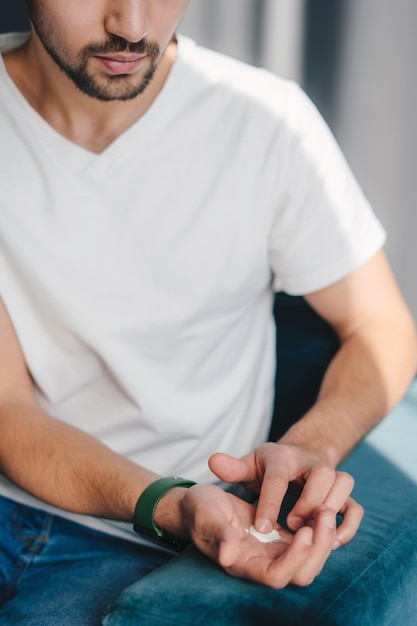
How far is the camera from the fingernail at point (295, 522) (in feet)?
3.77

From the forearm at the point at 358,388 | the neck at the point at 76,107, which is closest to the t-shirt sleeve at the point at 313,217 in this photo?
the forearm at the point at 358,388

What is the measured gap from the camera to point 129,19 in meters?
1.34

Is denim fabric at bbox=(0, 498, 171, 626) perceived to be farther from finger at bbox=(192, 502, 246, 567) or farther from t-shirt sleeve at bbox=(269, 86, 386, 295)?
t-shirt sleeve at bbox=(269, 86, 386, 295)

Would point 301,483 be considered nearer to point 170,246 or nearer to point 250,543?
point 250,543

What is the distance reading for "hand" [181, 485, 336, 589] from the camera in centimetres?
103

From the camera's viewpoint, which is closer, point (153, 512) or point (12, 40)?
point (153, 512)

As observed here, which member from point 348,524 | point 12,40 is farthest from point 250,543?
point 12,40

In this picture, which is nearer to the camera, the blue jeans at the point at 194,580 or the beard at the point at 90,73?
the blue jeans at the point at 194,580

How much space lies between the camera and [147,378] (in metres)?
1.50

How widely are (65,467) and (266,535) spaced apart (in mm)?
376

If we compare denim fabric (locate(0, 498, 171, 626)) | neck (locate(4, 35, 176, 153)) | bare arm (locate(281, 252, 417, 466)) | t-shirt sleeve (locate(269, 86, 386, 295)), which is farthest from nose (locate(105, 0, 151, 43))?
denim fabric (locate(0, 498, 171, 626))

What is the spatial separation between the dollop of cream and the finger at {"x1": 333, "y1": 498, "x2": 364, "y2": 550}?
0.25 ft

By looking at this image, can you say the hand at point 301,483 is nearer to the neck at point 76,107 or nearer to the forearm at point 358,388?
the forearm at point 358,388

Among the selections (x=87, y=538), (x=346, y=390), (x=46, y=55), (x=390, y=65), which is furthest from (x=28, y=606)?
(x=390, y=65)
